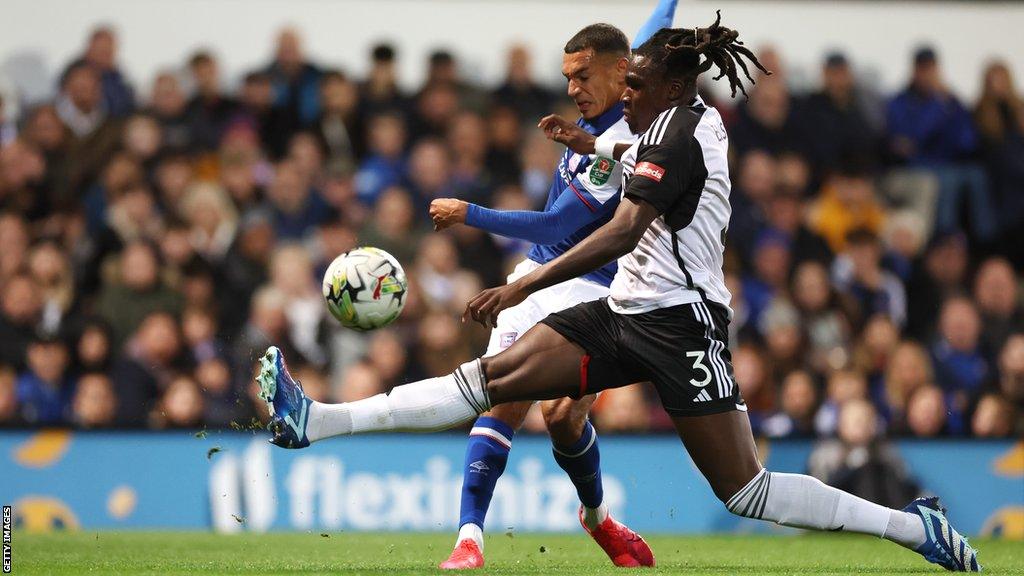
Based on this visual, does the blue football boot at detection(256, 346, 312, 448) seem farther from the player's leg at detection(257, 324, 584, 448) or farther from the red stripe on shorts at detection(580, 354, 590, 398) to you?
the red stripe on shorts at detection(580, 354, 590, 398)

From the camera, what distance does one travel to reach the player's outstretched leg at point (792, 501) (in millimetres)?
6312

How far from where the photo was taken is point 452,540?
956 centimetres

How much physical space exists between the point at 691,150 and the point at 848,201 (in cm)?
804

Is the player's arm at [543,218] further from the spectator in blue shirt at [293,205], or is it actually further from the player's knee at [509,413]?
the spectator in blue shirt at [293,205]

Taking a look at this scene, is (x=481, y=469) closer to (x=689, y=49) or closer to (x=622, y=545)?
(x=622, y=545)

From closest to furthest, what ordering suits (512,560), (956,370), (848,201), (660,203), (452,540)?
1. (660,203)
2. (512,560)
3. (452,540)
4. (956,370)
5. (848,201)

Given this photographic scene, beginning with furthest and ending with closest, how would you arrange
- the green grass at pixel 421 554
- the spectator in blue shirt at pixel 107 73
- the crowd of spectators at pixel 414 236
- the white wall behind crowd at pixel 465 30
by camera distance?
the white wall behind crowd at pixel 465 30 < the spectator in blue shirt at pixel 107 73 < the crowd of spectators at pixel 414 236 < the green grass at pixel 421 554

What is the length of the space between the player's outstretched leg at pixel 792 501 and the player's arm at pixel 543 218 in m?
1.15

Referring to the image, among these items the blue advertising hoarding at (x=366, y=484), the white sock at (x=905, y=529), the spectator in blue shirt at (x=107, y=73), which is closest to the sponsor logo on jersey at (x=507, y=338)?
the white sock at (x=905, y=529)

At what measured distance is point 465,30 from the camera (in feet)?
48.5

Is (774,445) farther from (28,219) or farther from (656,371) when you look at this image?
(28,219)

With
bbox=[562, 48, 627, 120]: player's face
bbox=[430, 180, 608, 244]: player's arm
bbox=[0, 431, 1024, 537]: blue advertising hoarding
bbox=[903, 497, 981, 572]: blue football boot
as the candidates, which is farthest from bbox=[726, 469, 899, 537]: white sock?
bbox=[0, 431, 1024, 537]: blue advertising hoarding

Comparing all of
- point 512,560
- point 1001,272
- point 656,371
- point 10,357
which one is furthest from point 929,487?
point 10,357

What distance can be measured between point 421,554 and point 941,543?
2774mm
